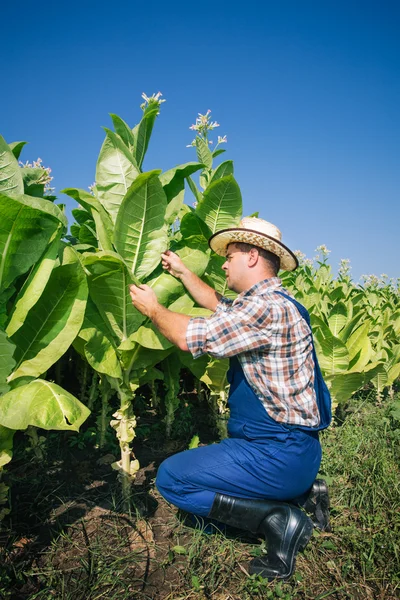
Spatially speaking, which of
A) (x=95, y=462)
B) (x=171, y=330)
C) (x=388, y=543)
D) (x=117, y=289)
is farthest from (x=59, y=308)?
(x=388, y=543)

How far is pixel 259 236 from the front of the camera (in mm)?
2410

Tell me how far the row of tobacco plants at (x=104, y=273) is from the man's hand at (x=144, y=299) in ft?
0.19

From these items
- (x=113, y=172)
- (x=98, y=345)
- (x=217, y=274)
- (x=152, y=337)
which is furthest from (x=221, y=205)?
(x=98, y=345)

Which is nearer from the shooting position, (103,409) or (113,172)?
(113,172)

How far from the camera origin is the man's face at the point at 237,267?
2.52m

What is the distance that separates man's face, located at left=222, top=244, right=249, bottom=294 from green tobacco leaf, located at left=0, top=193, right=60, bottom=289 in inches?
40.7

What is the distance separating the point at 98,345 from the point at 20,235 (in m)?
0.76

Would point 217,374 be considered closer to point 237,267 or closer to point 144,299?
point 237,267

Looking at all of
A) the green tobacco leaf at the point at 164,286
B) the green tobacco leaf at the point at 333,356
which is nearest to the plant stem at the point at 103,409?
the green tobacco leaf at the point at 164,286

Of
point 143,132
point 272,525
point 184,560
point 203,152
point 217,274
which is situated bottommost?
point 184,560

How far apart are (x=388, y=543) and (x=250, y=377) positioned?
1185 mm

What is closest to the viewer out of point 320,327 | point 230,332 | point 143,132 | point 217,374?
point 230,332

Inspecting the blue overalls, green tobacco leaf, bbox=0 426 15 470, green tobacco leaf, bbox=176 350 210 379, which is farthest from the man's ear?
green tobacco leaf, bbox=0 426 15 470

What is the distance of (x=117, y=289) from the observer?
2.36m
